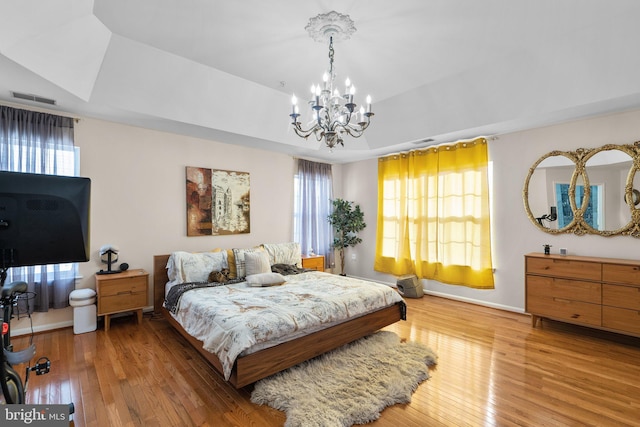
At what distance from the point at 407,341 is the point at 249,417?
193 centimetres

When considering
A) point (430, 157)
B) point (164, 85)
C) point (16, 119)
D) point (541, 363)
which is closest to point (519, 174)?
point (430, 157)

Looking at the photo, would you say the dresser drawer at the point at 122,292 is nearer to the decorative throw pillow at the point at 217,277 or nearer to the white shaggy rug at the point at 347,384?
the decorative throw pillow at the point at 217,277

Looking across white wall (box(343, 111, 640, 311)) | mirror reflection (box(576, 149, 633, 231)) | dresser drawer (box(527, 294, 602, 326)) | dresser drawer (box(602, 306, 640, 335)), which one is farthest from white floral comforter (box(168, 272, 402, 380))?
mirror reflection (box(576, 149, 633, 231))

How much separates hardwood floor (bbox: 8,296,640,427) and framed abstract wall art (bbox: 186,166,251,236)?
1.60m

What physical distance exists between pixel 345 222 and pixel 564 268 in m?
3.57

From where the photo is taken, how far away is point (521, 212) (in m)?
4.32

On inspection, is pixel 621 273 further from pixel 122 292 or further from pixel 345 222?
pixel 122 292

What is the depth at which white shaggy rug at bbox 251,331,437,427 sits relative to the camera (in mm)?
2080

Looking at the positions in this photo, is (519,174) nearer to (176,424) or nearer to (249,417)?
(249,417)

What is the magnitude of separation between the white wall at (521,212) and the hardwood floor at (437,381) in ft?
3.01

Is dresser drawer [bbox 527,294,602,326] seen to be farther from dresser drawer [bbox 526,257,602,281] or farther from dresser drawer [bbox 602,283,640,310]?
dresser drawer [bbox 526,257,602,281]

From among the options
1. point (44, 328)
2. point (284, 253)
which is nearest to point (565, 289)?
point (284, 253)

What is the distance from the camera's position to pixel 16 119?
10.9ft

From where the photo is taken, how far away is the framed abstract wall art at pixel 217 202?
179 inches
